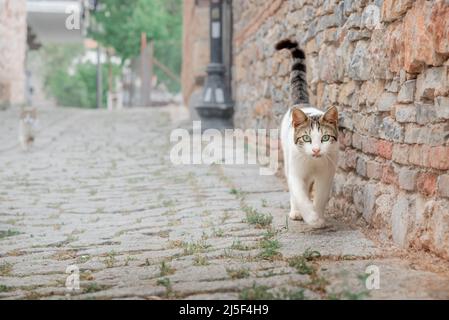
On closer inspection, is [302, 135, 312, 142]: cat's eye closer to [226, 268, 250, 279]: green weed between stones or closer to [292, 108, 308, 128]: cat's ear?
[292, 108, 308, 128]: cat's ear

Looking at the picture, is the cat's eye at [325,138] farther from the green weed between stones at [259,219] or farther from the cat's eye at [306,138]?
the green weed between stones at [259,219]

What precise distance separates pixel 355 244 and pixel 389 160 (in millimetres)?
481

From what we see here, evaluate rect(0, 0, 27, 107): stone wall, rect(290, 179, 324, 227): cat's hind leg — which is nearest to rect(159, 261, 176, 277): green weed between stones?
rect(290, 179, 324, 227): cat's hind leg

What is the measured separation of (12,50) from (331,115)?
42.8ft

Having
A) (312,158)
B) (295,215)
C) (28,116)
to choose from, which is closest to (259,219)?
(295,215)

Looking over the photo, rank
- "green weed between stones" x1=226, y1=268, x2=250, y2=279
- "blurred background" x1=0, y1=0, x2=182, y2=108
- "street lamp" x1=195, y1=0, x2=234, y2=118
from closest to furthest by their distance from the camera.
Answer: "green weed between stones" x1=226, y1=268, x2=250, y2=279
"street lamp" x1=195, y1=0, x2=234, y2=118
"blurred background" x1=0, y1=0, x2=182, y2=108

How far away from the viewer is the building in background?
8.88ft

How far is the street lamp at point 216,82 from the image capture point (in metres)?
9.53

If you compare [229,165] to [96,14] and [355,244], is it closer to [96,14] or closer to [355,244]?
[355,244]

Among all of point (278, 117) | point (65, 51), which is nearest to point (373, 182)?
point (278, 117)

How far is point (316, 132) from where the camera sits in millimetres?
3369

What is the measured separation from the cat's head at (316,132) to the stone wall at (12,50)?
38.0ft

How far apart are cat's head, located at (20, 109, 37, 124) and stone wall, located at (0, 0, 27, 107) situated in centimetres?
569

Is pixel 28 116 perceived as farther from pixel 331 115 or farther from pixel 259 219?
pixel 331 115
